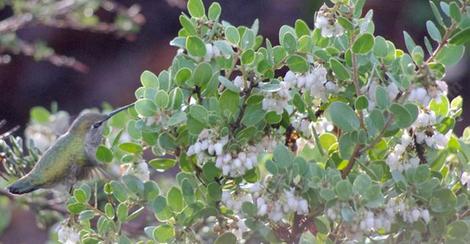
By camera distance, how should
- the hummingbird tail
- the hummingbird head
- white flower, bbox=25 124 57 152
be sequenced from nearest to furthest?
the hummingbird tail < the hummingbird head < white flower, bbox=25 124 57 152

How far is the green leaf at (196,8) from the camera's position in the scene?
118cm

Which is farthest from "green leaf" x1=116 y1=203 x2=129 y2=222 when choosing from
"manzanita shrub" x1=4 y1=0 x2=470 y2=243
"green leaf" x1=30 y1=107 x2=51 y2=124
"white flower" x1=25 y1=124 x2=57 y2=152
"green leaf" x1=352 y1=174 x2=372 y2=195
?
"green leaf" x1=30 y1=107 x2=51 y2=124

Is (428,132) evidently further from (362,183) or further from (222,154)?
(222,154)

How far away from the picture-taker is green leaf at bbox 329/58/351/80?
1.08 metres

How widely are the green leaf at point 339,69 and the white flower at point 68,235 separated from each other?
16.6 inches

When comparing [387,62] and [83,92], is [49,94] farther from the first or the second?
[387,62]

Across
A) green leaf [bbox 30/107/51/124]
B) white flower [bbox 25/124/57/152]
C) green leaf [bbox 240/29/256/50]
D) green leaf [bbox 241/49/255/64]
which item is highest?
green leaf [bbox 240/29/256/50]

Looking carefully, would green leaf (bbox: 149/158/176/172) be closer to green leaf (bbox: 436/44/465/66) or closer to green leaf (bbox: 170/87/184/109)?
green leaf (bbox: 170/87/184/109)

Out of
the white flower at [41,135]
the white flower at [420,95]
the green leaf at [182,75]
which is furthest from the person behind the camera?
the white flower at [41,135]

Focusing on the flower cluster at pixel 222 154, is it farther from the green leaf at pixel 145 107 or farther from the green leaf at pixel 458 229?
the green leaf at pixel 458 229

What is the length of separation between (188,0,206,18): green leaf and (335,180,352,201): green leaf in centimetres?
31

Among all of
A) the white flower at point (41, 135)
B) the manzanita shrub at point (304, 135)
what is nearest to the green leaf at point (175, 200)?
the manzanita shrub at point (304, 135)

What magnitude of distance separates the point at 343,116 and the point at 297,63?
9cm

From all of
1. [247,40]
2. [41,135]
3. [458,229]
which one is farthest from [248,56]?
[41,135]
